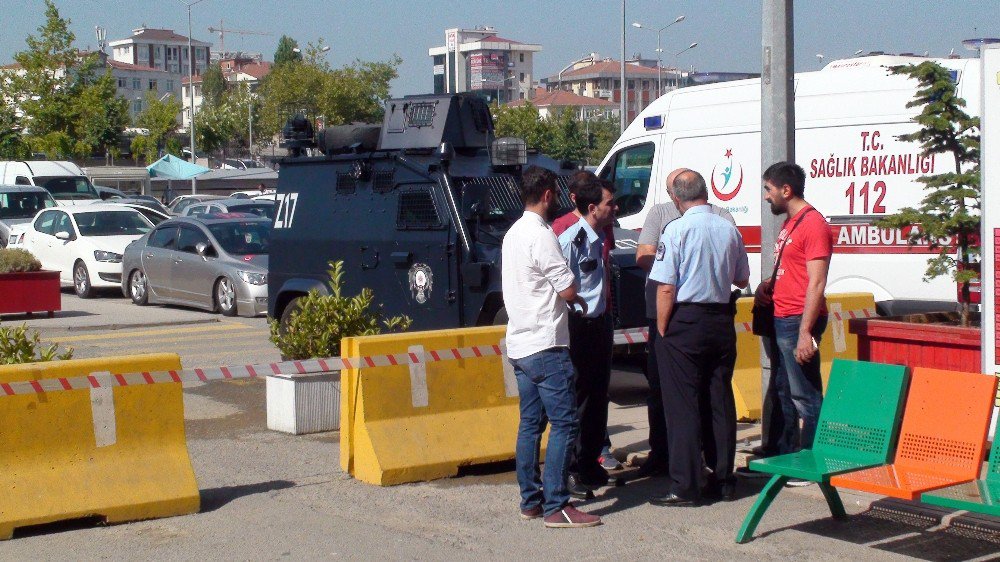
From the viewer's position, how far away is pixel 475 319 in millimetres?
10805

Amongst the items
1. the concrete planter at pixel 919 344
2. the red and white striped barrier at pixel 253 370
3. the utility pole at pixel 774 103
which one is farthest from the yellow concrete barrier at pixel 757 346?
the utility pole at pixel 774 103

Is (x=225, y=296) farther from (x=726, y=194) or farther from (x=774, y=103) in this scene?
(x=774, y=103)

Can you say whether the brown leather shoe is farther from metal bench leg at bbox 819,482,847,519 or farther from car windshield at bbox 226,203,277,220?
car windshield at bbox 226,203,277,220

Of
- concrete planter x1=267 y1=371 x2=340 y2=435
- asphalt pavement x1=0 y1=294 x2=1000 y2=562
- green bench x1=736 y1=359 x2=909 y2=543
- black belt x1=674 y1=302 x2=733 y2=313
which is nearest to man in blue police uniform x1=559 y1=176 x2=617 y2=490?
asphalt pavement x1=0 y1=294 x2=1000 y2=562

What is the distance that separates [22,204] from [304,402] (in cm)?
2459

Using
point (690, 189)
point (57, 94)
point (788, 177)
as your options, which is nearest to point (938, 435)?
point (788, 177)

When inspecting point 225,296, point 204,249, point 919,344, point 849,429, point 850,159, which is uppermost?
point 850,159

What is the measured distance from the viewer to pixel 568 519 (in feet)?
21.7

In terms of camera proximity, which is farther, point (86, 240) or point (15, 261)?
point (86, 240)

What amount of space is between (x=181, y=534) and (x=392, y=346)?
5.90ft

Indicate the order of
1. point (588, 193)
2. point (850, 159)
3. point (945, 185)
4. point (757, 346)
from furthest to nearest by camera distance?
1. point (850, 159)
2. point (757, 346)
3. point (945, 185)
4. point (588, 193)

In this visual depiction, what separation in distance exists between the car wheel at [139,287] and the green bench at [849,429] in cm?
1537

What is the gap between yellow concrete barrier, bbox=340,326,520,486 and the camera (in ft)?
25.2

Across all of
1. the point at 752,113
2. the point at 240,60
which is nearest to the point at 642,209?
the point at 752,113
